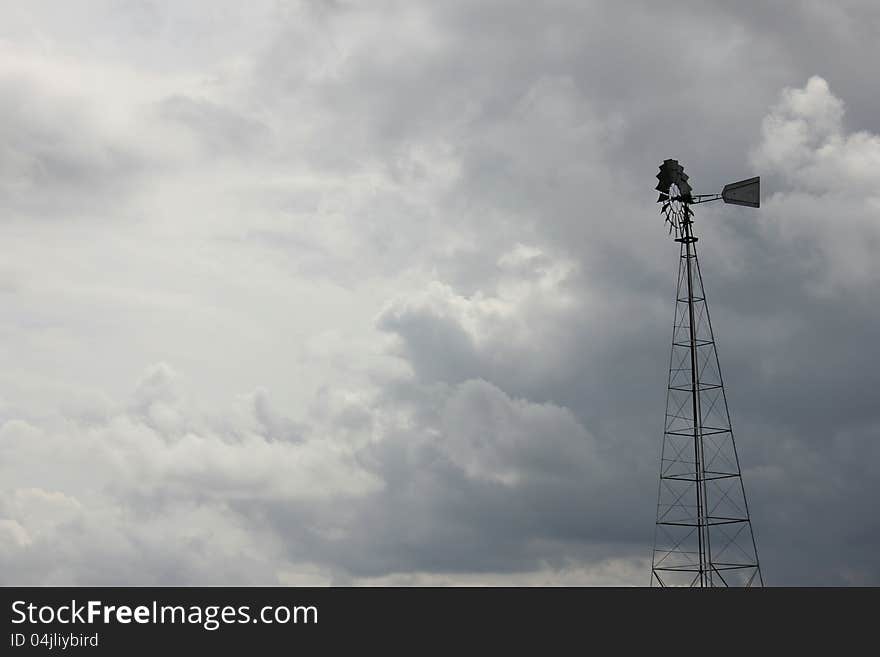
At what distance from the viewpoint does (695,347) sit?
149 meters
